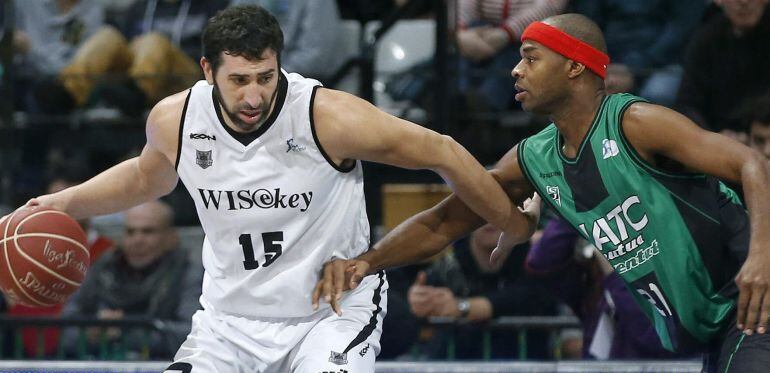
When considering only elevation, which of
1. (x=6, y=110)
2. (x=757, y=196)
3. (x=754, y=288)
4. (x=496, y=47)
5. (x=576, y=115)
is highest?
(x=496, y=47)

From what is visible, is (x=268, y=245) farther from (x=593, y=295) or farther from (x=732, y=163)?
(x=593, y=295)

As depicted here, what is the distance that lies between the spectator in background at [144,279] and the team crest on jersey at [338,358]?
2.85m

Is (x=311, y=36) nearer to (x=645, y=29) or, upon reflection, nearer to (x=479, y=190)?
(x=645, y=29)

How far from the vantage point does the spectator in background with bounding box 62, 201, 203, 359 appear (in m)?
7.22

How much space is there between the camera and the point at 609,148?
454 centimetres

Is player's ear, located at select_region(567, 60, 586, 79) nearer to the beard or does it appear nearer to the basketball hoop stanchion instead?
the beard

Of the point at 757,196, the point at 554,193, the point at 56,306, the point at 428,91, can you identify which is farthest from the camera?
the point at 428,91

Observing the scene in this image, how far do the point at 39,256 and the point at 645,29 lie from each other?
4536 millimetres

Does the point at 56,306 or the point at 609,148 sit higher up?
the point at 609,148

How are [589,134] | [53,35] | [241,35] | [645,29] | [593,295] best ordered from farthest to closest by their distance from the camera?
[53,35]
[645,29]
[593,295]
[589,134]
[241,35]

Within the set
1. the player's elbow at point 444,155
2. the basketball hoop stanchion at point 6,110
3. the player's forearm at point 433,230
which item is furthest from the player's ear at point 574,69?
the basketball hoop stanchion at point 6,110

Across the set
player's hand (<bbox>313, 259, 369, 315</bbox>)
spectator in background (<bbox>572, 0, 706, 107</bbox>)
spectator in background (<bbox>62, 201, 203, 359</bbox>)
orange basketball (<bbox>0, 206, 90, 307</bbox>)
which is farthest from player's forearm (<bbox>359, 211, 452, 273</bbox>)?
spectator in background (<bbox>572, 0, 706, 107</bbox>)

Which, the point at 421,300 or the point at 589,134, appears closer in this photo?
the point at 589,134

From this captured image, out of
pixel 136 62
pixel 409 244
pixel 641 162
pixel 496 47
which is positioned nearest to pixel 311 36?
pixel 496 47
